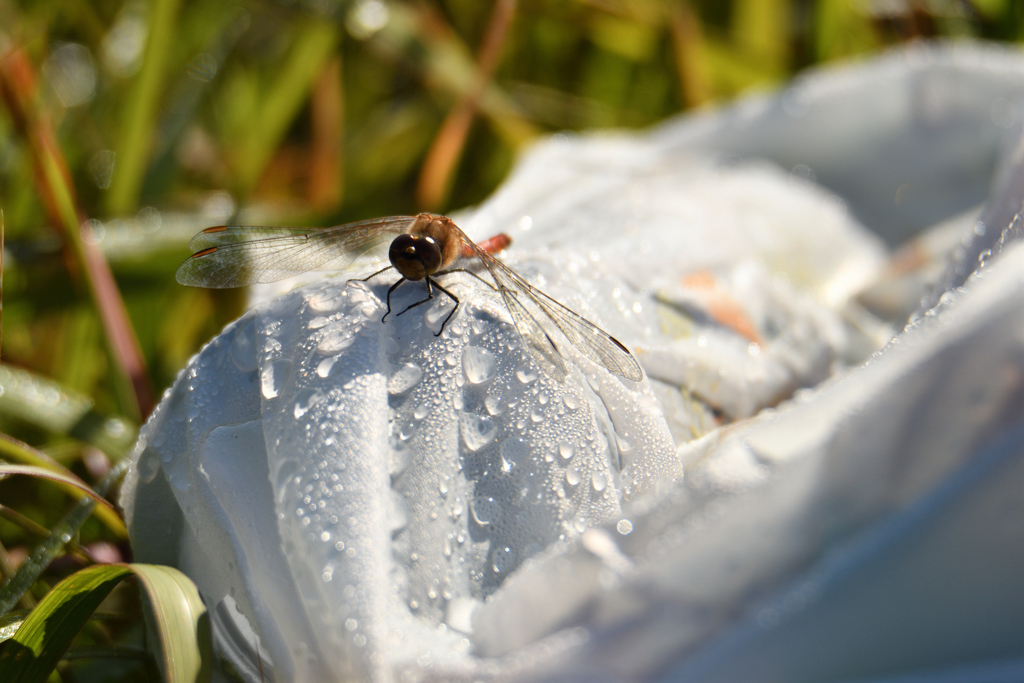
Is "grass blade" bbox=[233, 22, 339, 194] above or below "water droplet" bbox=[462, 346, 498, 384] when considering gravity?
above

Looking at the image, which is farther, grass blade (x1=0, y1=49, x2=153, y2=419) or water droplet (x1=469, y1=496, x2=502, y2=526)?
grass blade (x1=0, y1=49, x2=153, y2=419)

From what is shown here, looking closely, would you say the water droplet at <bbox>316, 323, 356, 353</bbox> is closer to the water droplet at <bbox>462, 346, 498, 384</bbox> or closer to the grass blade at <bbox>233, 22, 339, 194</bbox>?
the water droplet at <bbox>462, 346, 498, 384</bbox>

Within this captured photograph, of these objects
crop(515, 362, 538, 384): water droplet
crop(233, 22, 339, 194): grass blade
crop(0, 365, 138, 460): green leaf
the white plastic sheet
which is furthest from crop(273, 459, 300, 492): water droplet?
crop(233, 22, 339, 194): grass blade

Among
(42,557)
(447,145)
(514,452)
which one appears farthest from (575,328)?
(447,145)

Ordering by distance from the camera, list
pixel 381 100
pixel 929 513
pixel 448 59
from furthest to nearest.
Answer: pixel 381 100
pixel 448 59
pixel 929 513

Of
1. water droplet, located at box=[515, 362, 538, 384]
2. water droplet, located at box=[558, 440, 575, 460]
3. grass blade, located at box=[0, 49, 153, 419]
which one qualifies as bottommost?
water droplet, located at box=[558, 440, 575, 460]

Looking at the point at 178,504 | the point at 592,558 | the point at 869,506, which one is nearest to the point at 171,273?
the point at 178,504

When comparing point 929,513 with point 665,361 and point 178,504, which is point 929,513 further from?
point 178,504
